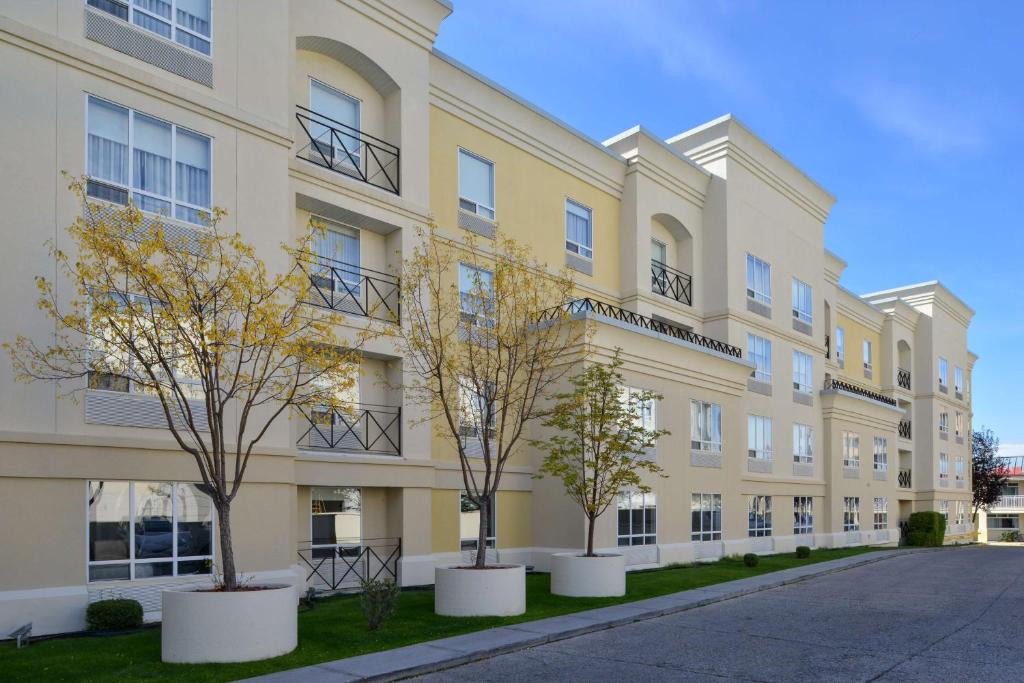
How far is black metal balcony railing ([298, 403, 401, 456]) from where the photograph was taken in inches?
744

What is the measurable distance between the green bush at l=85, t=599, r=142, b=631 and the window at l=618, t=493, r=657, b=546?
13.1 meters

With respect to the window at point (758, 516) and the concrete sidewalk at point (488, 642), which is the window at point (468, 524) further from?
the window at point (758, 516)

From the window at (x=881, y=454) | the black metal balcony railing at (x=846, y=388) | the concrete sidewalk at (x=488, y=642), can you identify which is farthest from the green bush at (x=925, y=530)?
the concrete sidewalk at (x=488, y=642)

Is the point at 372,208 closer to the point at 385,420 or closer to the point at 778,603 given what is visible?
the point at 385,420

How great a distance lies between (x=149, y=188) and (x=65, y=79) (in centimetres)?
217

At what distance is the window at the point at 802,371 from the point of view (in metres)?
35.3

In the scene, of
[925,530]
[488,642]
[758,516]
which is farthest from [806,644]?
[925,530]

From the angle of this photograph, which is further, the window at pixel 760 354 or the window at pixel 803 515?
the window at pixel 803 515

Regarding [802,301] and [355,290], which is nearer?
[355,290]

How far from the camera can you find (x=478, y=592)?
14.4 metres

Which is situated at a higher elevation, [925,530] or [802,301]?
[802,301]

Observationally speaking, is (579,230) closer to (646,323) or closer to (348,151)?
(646,323)

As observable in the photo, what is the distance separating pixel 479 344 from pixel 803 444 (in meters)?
23.1

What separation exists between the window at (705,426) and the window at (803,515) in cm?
880
